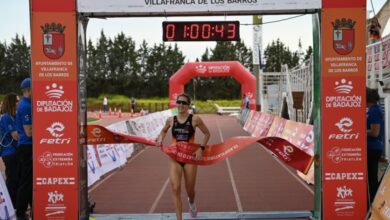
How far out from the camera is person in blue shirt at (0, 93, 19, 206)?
282 inches

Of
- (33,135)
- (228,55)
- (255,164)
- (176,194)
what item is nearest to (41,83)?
(33,135)

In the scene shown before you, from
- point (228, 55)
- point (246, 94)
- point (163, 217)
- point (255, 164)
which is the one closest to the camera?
point (163, 217)

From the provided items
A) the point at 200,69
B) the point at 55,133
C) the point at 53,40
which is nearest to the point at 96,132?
the point at 55,133

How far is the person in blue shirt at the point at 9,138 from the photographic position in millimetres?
7164

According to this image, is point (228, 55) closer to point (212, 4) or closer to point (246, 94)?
point (246, 94)

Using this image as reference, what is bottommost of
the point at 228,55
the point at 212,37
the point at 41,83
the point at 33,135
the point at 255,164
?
the point at 255,164

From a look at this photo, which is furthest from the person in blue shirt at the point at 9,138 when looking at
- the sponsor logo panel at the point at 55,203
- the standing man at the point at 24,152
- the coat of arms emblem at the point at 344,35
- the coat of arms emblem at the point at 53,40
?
the coat of arms emblem at the point at 344,35

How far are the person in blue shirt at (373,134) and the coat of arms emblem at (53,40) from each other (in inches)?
171

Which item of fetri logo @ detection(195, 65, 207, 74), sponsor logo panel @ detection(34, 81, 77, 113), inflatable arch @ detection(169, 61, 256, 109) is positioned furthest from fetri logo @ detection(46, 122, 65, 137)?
fetri logo @ detection(195, 65, 207, 74)

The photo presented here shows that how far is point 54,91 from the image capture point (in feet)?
22.3

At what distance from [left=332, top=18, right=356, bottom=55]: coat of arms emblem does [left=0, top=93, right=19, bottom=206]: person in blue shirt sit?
4687 millimetres

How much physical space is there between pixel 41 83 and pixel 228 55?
88088mm

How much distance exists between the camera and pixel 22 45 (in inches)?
3866

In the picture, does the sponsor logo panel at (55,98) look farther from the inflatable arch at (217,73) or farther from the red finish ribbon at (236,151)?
the inflatable arch at (217,73)
